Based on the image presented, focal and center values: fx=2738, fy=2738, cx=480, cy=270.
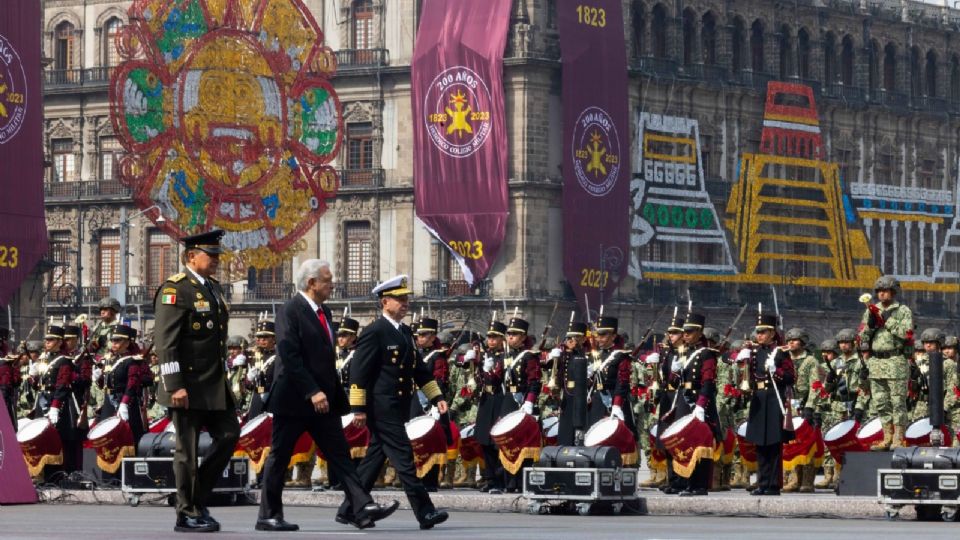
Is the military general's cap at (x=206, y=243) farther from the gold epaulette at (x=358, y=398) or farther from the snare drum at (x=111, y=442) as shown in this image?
the snare drum at (x=111, y=442)

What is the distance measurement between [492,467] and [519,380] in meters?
1.14

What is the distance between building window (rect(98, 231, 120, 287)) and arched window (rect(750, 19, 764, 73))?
21.0 metres

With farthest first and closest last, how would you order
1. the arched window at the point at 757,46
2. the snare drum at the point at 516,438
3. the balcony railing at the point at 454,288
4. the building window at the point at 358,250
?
the arched window at the point at 757,46 → the building window at the point at 358,250 → the balcony railing at the point at 454,288 → the snare drum at the point at 516,438

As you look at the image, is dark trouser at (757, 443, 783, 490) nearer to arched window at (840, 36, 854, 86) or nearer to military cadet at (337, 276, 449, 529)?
military cadet at (337, 276, 449, 529)

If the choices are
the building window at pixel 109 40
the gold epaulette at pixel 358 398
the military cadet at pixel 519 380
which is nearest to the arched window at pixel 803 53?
the building window at pixel 109 40

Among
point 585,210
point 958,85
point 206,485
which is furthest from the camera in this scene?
point 958,85

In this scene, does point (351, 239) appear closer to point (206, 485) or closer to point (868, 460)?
point (868, 460)

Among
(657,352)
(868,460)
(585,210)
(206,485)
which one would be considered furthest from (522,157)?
(206,485)

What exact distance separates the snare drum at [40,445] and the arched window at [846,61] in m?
63.9

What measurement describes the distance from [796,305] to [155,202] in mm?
38951

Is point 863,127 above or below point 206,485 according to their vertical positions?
above

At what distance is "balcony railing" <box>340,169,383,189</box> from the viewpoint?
80.2 meters

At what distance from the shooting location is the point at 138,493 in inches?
1062

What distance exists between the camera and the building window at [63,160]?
85750 mm
